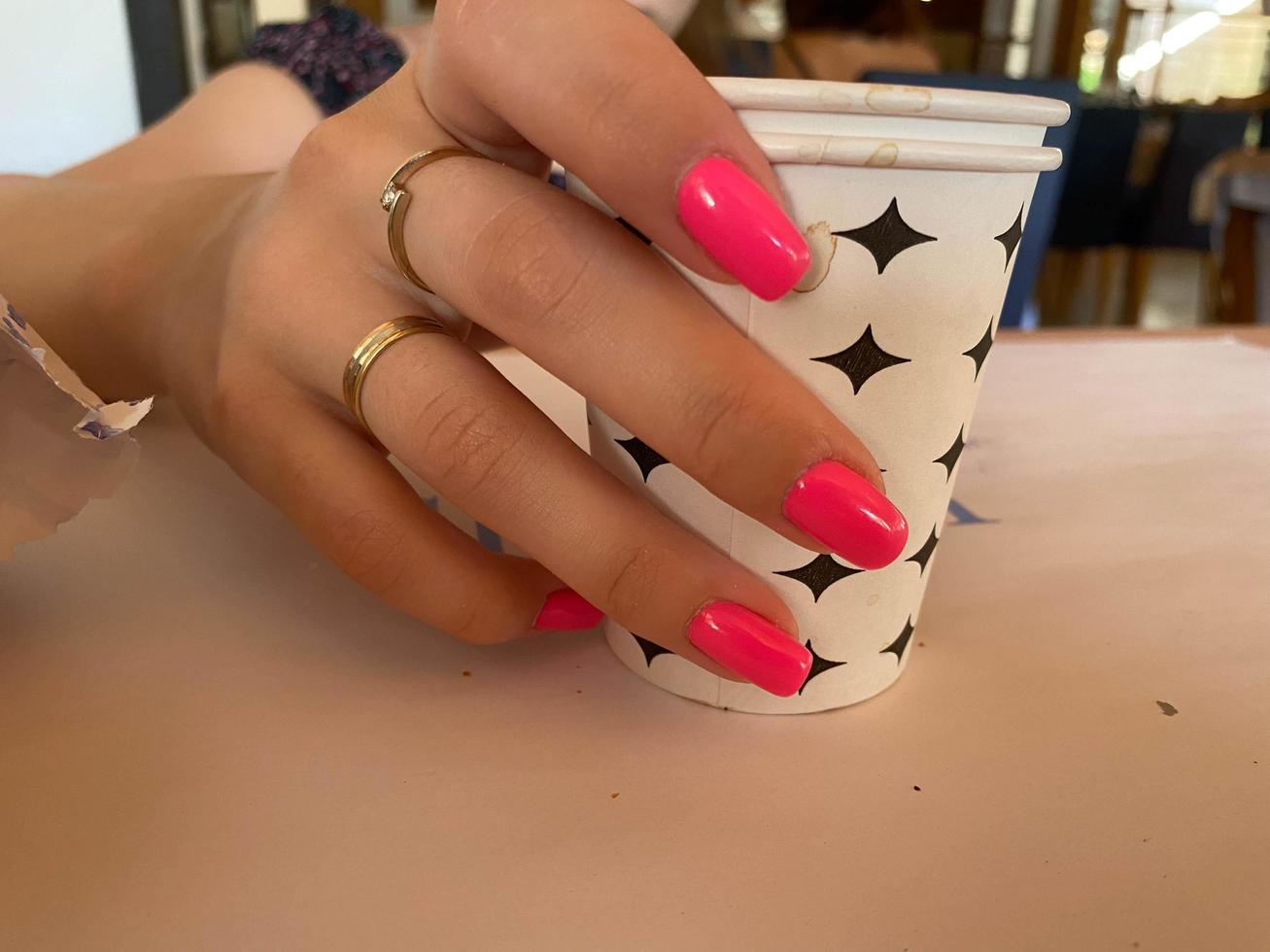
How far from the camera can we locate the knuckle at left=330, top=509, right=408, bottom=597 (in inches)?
15.0

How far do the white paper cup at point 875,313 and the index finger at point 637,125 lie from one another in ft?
0.05

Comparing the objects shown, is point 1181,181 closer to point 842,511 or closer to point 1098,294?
point 1098,294

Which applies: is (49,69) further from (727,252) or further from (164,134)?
(727,252)

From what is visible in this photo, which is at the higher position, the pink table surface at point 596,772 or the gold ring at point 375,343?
the gold ring at point 375,343

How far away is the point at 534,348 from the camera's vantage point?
321 mm

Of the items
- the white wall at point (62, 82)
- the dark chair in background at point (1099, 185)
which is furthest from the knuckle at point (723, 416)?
the dark chair in background at point (1099, 185)

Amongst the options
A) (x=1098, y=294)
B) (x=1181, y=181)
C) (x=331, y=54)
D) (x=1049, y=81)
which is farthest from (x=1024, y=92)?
(x=1098, y=294)

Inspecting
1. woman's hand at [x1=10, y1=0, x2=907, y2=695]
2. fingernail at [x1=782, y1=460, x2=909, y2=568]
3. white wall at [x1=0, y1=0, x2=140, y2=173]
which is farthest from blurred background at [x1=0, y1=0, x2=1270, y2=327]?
fingernail at [x1=782, y1=460, x2=909, y2=568]

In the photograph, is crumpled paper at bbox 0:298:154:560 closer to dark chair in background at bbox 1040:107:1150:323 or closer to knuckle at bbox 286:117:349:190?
knuckle at bbox 286:117:349:190

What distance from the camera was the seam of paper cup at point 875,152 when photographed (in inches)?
10.6

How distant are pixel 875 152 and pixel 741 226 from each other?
48 millimetres

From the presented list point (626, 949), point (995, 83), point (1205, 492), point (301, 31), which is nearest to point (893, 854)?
point (626, 949)

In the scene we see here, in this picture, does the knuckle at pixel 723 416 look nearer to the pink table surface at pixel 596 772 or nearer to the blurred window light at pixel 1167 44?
the pink table surface at pixel 596 772

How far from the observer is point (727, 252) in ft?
0.88
